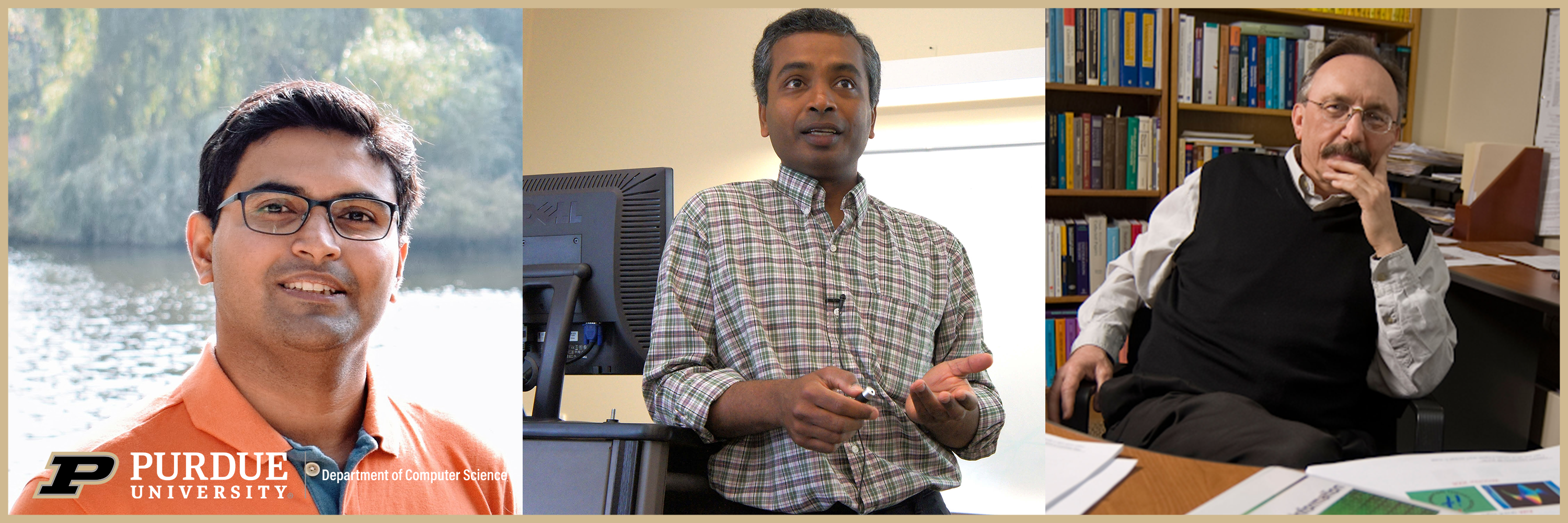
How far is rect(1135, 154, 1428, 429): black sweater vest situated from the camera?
1.29m

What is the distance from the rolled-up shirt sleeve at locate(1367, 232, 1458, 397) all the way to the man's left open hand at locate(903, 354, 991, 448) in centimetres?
52

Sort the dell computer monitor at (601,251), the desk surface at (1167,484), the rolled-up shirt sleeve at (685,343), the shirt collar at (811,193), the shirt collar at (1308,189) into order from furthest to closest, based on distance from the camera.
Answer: the dell computer monitor at (601,251), the shirt collar at (811,193), the rolled-up shirt sleeve at (685,343), the shirt collar at (1308,189), the desk surface at (1167,484)

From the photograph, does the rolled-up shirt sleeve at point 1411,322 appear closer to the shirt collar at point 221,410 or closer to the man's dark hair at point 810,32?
the man's dark hair at point 810,32

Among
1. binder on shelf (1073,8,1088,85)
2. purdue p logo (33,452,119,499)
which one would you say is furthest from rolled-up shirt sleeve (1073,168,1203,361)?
purdue p logo (33,452,119,499)

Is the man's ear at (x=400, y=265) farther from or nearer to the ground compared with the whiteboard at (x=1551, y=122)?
nearer to the ground

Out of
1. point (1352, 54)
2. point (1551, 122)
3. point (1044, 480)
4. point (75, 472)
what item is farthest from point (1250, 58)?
point (75, 472)

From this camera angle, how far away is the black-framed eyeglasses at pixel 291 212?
1.42 m

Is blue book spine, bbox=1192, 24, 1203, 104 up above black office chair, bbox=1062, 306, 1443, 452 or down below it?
above

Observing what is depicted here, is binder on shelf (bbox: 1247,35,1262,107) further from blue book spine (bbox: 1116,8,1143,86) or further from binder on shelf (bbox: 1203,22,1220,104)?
blue book spine (bbox: 1116,8,1143,86)

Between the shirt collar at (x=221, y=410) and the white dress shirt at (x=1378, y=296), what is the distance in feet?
3.97

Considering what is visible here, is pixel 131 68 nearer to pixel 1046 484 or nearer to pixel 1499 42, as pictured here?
pixel 1046 484

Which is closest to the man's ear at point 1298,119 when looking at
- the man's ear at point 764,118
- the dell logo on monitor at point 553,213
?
the man's ear at point 764,118

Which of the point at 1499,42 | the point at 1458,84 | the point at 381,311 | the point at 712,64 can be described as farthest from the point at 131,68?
the point at 1499,42

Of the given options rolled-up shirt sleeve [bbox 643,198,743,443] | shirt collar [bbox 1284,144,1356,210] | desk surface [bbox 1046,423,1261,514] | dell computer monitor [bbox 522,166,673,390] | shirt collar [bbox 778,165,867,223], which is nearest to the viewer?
desk surface [bbox 1046,423,1261,514]
